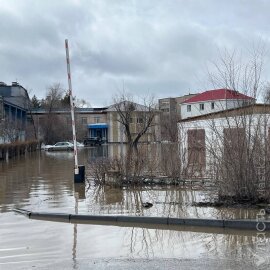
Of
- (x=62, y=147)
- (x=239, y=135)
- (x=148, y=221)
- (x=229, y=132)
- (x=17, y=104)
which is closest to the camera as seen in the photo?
(x=148, y=221)

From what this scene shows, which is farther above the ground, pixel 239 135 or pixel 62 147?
pixel 62 147

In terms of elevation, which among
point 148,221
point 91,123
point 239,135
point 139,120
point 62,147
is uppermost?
point 91,123

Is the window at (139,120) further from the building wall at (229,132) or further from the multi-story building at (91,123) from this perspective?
the building wall at (229,132)

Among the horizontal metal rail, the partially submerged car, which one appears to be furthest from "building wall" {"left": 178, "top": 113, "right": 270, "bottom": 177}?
the partially submerged car

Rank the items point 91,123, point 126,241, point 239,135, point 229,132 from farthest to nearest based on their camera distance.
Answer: point 91,123, point 229,132, point 239,135, point 126,241

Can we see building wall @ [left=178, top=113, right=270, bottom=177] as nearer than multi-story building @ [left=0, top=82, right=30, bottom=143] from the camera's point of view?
Yes

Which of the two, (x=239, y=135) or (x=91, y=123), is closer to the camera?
(x=239, y=135)

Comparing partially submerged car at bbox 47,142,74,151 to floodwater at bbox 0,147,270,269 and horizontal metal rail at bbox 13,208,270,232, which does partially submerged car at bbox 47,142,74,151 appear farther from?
horizontal metal rail at bbox 13,208,270,232

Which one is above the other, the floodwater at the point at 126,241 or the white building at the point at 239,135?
the white building at the point at 239,135

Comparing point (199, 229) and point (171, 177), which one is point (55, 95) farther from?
point (199, 229)

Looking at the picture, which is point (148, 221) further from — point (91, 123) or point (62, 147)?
point (91, 123)

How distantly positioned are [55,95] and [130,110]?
127ft

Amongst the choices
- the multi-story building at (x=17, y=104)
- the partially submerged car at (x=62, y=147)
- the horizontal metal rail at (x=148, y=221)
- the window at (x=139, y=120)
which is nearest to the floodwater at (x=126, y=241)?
the horizontal metal rail at (x=148, y=221)

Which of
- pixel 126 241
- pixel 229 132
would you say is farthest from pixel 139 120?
pixel 126 241
